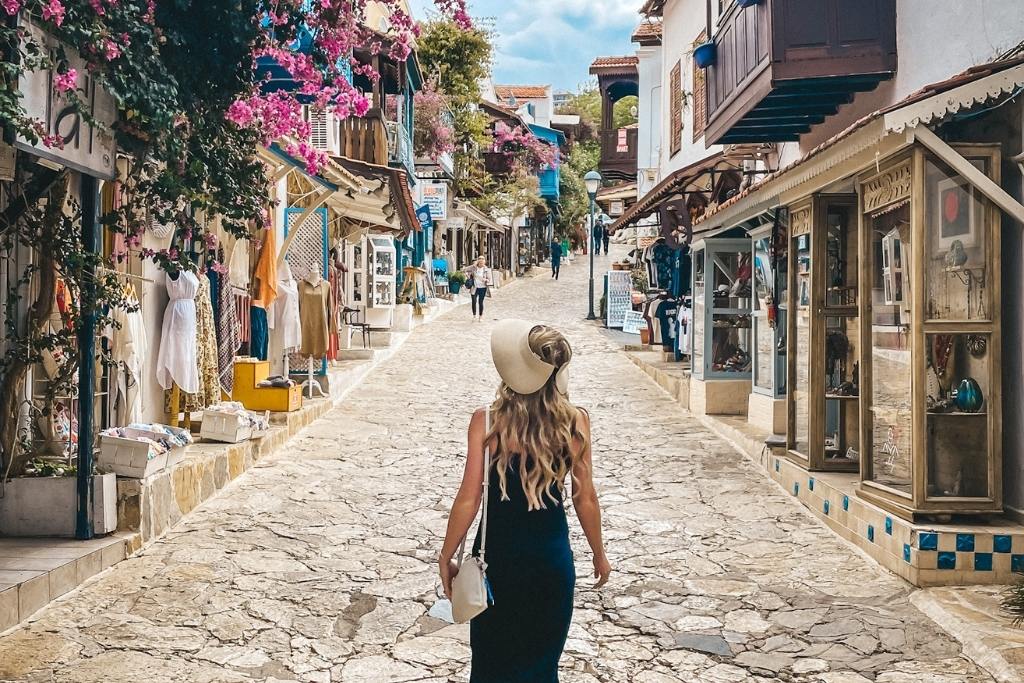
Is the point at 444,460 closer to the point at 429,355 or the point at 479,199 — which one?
the point at 429,355

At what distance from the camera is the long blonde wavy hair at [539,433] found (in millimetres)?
3729

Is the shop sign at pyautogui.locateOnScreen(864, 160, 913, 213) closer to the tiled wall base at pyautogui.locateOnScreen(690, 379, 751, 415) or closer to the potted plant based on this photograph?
the tiled wall base at pyautogui.locateOnScreen(690, 379, 751, 415)

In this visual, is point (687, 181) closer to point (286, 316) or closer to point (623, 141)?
point (286, 316)

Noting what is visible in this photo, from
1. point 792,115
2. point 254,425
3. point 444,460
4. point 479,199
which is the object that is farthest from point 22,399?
point 479,199

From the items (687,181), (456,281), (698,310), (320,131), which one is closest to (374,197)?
(320,131)

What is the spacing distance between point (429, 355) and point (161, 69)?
16339mm

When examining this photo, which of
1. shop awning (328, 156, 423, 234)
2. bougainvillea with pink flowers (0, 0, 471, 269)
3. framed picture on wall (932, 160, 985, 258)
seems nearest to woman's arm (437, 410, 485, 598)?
bougainvillea with pink flowers (0, 0, 471, 269)

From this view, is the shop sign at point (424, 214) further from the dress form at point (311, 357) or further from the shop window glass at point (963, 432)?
the shop window glass at point (963, 432)

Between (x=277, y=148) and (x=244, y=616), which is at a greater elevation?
(x=277, y=148)

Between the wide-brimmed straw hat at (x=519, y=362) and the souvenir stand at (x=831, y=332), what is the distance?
6061 millimetres

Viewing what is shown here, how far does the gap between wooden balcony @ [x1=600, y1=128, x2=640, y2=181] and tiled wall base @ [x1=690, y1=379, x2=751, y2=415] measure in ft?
62.0

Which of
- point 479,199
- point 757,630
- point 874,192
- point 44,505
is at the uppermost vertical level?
point 479,199

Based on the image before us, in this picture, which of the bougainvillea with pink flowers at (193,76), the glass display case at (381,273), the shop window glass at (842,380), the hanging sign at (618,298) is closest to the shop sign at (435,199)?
the hanging sign at (618,298)

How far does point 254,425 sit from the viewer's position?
1084 cm
